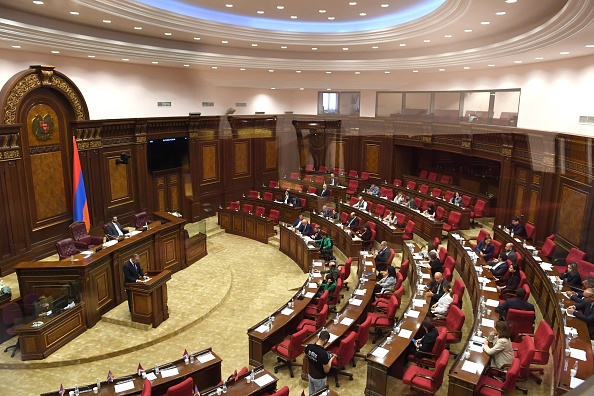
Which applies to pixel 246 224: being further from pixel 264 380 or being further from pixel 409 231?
pixel 264 380

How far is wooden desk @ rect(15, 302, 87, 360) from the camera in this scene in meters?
7.50

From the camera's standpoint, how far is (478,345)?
6238 mm

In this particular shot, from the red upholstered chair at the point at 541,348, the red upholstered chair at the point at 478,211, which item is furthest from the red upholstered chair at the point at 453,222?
the red upholstered chair at the point at 541,348

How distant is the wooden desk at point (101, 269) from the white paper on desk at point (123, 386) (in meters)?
3.33

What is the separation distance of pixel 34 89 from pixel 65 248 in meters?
4.23

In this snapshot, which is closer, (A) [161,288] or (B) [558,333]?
(B) [558,333]

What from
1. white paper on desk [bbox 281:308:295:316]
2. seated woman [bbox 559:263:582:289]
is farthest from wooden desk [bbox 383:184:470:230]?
white paper on desk [bbox 281:308:295:316]

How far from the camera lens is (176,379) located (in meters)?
5.96

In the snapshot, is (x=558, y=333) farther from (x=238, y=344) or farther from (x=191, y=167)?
(x=191, y=167)

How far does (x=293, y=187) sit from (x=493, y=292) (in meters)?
11.2

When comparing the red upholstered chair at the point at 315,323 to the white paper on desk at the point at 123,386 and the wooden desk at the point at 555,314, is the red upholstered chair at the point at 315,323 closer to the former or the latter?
the white paper on desk at the point at 123,386

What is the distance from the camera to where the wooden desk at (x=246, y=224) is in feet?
48.3

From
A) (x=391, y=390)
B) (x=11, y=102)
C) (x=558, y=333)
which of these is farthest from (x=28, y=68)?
(x=558, y=333)

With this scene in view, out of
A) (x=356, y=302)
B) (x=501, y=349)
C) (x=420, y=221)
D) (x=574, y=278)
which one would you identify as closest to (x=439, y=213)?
(x=420, y=221)
